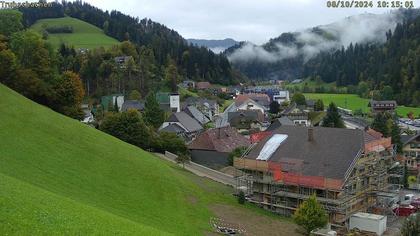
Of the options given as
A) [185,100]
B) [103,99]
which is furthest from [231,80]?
[103,99]

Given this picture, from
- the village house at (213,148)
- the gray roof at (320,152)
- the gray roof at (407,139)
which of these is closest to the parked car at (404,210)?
the gray roof at (320,152)

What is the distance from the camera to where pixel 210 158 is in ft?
226

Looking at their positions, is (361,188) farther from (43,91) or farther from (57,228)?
(43,91)

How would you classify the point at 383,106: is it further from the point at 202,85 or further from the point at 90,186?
the point at 90,186

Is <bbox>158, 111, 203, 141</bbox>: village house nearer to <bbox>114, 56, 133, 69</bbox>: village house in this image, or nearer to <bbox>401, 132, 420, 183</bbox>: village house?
<bbox>401, 132, 420, 183</bbox>: village house

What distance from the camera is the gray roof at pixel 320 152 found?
44.5 m

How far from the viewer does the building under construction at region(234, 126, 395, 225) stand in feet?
141

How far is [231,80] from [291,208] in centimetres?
15169

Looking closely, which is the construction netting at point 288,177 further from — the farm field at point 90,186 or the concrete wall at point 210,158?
the concrete wall at point 210,158

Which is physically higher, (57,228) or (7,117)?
(7,117)

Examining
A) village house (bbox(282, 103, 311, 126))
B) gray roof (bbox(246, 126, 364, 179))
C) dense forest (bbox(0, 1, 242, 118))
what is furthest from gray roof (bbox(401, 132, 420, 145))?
dense forest (bbox(0, 1, 242, 118))

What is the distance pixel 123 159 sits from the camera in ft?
144

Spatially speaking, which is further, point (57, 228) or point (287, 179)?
point (287, 179)

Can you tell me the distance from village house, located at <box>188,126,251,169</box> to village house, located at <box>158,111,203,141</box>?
1602cm
